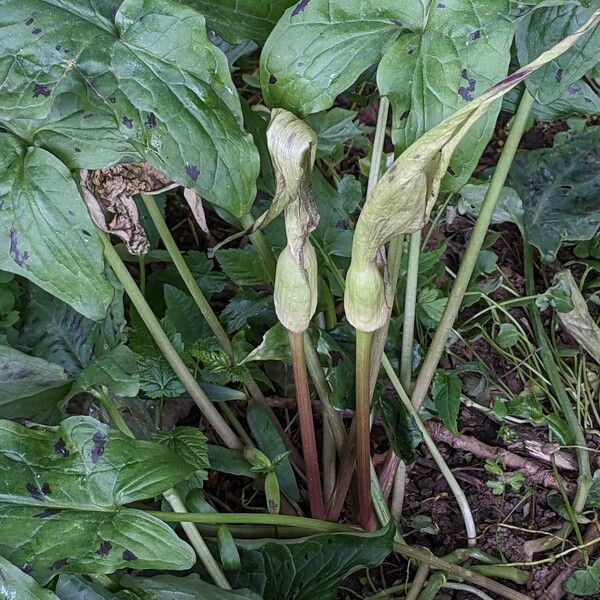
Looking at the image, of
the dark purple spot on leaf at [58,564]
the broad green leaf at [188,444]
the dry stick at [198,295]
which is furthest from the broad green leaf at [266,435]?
the dark purple spot on leaf at [58,564]

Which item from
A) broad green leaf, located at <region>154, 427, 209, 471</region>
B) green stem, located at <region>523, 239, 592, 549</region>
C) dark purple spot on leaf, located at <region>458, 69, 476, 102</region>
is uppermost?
dark purple spot on leaf, located at <region>458, 69, 476, 102</region>

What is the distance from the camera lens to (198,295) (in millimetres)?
961

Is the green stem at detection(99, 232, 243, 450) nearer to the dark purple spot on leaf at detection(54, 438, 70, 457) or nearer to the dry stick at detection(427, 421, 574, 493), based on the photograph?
the dark purple spot on leaf at detection(54, 438, 70, 457)

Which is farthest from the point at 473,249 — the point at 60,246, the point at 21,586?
the point at 21,586

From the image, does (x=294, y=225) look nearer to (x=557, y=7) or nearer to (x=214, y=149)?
(x=214, y=149)

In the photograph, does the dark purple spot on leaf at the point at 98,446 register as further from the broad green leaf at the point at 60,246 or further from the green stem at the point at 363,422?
the green stem at the point at 363,422

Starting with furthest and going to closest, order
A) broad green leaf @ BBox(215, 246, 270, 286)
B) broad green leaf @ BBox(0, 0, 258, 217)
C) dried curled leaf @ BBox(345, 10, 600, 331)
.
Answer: broad green leaf @ BBox(215, 246, 270, 286), broad green leaf @ BBox(0, 0, 258, 217), dried curled leaf @ BBox(345, 10, 600, 331)

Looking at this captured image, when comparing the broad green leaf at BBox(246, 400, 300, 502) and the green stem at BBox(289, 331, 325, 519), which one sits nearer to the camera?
the green stem at BBox(289, 331, 325, 519)

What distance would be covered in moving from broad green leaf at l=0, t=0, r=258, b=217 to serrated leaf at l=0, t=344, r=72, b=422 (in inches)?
11.6

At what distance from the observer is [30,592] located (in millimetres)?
704

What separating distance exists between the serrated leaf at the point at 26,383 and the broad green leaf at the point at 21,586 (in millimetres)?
214

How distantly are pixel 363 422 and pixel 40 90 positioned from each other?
0.49 meters

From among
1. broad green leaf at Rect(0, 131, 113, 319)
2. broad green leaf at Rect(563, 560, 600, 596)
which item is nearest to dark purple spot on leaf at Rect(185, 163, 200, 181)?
broad green leaf at Rect(0, 131, 113, 319)

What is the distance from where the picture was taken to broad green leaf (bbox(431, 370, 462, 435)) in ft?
3.20
